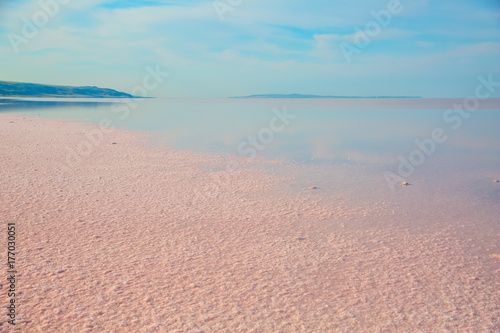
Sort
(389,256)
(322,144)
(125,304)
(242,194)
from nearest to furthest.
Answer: (125,304)
(389,256)
(242,194)
(322,144)

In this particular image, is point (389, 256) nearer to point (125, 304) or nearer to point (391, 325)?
point (391, 325)

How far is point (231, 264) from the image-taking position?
13.0 feet

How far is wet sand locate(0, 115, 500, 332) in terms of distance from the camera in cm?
300

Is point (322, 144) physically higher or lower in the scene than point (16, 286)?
higher

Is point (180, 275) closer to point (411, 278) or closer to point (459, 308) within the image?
point (411, 278)

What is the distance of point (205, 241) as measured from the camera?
181 inches

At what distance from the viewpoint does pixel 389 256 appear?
4250 millimetres

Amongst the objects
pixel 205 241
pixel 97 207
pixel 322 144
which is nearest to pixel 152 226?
pixel 205 241

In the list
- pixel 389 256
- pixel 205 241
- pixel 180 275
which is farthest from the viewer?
pixel 205 241

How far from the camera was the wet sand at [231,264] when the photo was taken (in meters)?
3.00

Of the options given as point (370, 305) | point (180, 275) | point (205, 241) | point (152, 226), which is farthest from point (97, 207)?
point (370, 305)

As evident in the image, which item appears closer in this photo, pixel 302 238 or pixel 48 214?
pixel 302 238

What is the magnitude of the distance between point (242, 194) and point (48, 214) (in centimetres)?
328

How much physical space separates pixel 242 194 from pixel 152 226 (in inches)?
85.1
